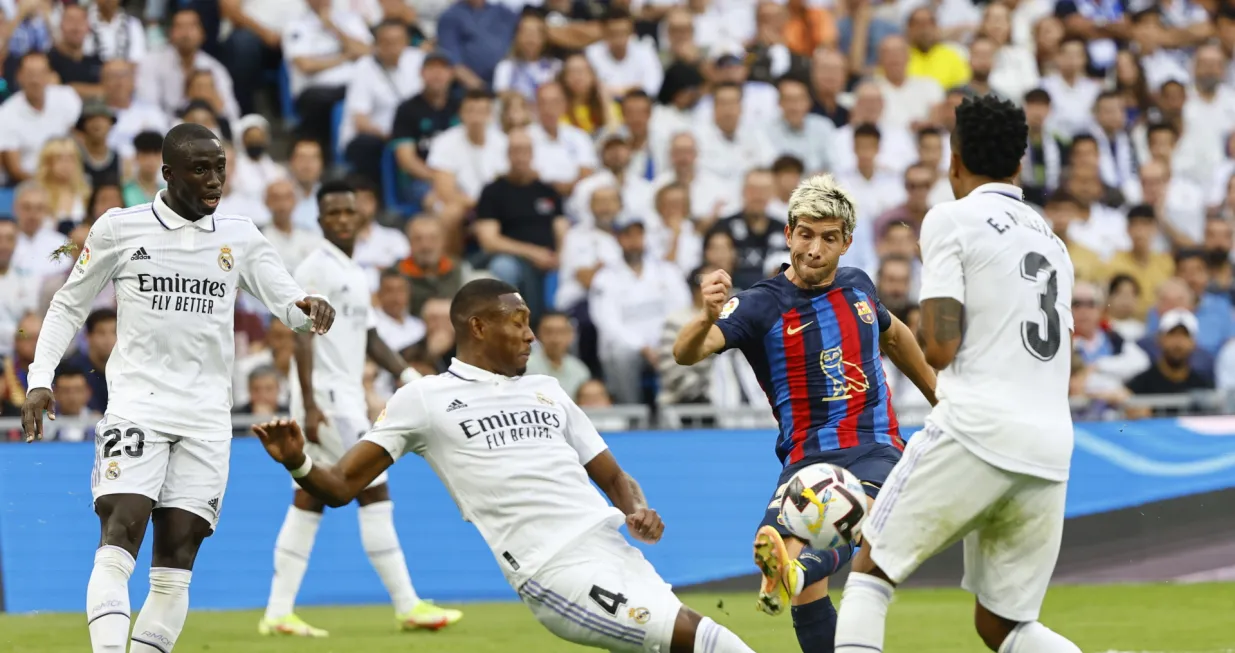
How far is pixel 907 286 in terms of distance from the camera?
13383mm

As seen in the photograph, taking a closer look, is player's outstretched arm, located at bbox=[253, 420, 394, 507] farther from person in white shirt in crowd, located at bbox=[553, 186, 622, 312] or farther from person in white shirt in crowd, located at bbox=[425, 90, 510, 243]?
person in white shirt in crowd, located at bbox=[425, 90, 510, 243]

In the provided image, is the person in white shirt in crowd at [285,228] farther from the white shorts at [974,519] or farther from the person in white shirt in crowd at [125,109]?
the white shorts at [974,519]

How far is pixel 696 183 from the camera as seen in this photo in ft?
50.9

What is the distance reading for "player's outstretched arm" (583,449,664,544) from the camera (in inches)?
231

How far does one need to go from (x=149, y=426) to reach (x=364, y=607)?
5371mm

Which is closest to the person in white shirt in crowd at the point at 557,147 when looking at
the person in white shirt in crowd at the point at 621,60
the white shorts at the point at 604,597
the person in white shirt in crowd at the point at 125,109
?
the person in white shirt in crowd at the point at 621,60

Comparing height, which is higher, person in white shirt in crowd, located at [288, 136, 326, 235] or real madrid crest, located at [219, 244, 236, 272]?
person in white shirt in crowd, located at [288, 136, 326, 235]

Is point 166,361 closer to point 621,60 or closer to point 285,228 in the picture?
point 285,228

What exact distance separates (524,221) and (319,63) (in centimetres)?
263

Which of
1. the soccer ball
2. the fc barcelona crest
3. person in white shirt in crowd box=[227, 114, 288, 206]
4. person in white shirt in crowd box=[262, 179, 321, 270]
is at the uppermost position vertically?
person in white shirt in crowd box=[227, 114, 288, 206]

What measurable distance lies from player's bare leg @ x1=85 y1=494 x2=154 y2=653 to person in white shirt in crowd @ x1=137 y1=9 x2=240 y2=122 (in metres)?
8.87

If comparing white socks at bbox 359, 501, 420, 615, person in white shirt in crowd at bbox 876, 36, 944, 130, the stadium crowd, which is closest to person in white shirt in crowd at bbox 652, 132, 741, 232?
the stadium crowd

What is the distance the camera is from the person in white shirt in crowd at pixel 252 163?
14.4 meters

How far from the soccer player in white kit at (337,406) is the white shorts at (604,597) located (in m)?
4.37
